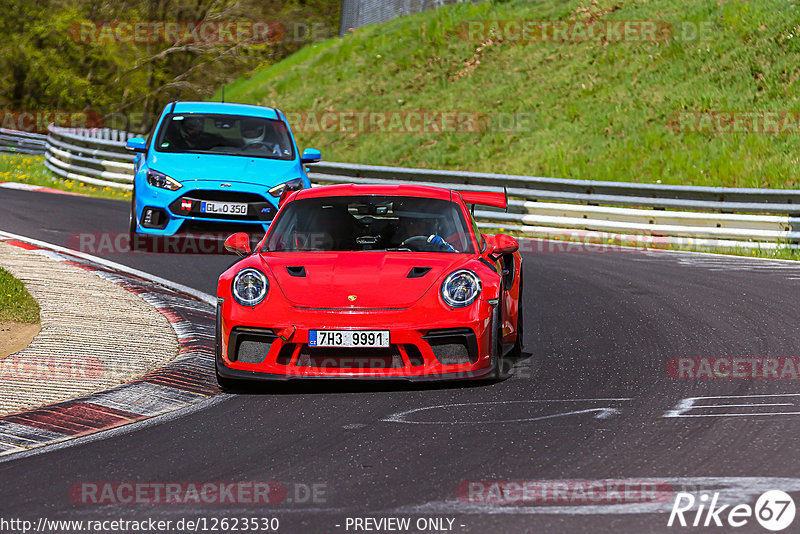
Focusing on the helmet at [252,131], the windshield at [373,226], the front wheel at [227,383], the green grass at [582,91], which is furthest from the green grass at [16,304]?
the green grass at [582,91]

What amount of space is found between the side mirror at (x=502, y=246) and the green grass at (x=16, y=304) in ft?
12.4

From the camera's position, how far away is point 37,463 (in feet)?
17.9

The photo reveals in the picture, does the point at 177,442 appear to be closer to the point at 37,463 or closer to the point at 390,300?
the point at 37,463

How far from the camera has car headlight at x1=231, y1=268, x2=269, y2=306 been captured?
7.12m

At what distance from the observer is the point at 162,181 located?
13156 mm

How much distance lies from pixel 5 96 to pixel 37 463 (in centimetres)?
4216

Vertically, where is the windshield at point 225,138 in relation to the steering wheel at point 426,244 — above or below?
above

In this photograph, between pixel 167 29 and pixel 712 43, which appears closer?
pixel 712 43

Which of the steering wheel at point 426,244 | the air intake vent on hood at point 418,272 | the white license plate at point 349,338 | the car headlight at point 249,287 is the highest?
the steering wheel at point 426,244

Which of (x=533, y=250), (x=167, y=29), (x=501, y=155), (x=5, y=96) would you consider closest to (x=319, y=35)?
(x=167, y=29)

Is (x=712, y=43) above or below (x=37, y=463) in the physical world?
above

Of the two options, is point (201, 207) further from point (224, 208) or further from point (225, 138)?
point (225, 138)

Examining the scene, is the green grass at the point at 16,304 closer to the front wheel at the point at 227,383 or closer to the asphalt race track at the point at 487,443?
the front wheel at the point at 227,383

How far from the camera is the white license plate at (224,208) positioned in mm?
12984
